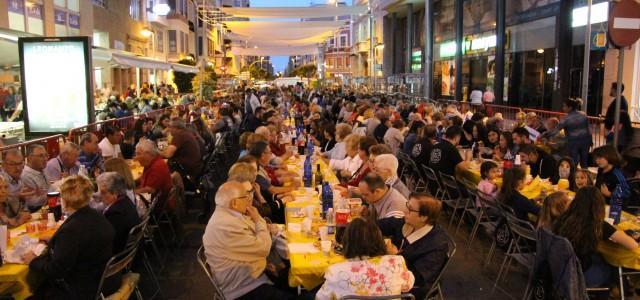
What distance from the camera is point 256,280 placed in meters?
4.21

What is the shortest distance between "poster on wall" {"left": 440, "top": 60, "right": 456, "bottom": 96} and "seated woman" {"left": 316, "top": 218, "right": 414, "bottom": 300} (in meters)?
26.9

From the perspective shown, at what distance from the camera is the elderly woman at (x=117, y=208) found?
5.01 m

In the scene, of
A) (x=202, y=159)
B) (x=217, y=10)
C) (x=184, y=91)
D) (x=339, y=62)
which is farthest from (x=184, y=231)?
(x=339, y=62)

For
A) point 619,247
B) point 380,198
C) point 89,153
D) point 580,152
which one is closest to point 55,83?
point 89,153

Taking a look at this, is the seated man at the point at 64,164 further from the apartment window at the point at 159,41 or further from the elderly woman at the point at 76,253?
the apartment window at the point at 159,41

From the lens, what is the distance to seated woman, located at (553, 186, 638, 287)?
444 cm

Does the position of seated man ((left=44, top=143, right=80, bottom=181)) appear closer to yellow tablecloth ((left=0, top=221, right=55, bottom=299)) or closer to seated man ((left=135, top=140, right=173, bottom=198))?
seated man ((left=135, top=140, right=173, bottom=198))

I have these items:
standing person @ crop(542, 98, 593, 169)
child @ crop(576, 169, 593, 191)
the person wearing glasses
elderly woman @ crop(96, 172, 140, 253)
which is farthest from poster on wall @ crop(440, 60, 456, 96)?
elderly woman @ crop(96, 172, 140, 253)

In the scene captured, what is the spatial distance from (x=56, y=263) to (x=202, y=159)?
552cm

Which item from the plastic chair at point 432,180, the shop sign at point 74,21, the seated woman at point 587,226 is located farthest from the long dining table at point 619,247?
the shop sign at point 74,21

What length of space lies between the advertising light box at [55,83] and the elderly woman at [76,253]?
8.14 metres

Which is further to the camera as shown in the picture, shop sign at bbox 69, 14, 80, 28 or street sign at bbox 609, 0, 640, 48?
shop sign at bbox 69, 14, 80, 28

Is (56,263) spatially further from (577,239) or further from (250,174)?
(577,239)

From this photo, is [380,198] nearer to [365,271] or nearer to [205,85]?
[365,271]
